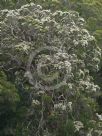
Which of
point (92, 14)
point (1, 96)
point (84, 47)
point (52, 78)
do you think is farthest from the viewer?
point (92, 14)

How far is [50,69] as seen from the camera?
12.5 m

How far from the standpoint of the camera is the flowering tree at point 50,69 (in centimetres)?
1232

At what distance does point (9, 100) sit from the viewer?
11594mm

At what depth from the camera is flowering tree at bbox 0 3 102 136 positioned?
1232 centimetres

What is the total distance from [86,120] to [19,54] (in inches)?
117

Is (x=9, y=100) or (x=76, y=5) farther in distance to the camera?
(x=76, y=5)

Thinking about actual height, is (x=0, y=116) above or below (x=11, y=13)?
below

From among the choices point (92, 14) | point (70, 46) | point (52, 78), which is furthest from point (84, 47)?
point (92, 14)

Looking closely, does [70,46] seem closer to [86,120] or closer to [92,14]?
[86,120]

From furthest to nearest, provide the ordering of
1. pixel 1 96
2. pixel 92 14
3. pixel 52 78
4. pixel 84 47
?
pixel 92 14 → pixel 84 47 → pixel 52 78 → pixel 1 96

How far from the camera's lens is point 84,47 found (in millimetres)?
13227

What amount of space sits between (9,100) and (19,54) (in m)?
1.67

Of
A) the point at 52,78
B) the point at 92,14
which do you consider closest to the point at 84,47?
the point at 52,78

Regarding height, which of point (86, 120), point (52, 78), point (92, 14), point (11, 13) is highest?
point (92, 14)
